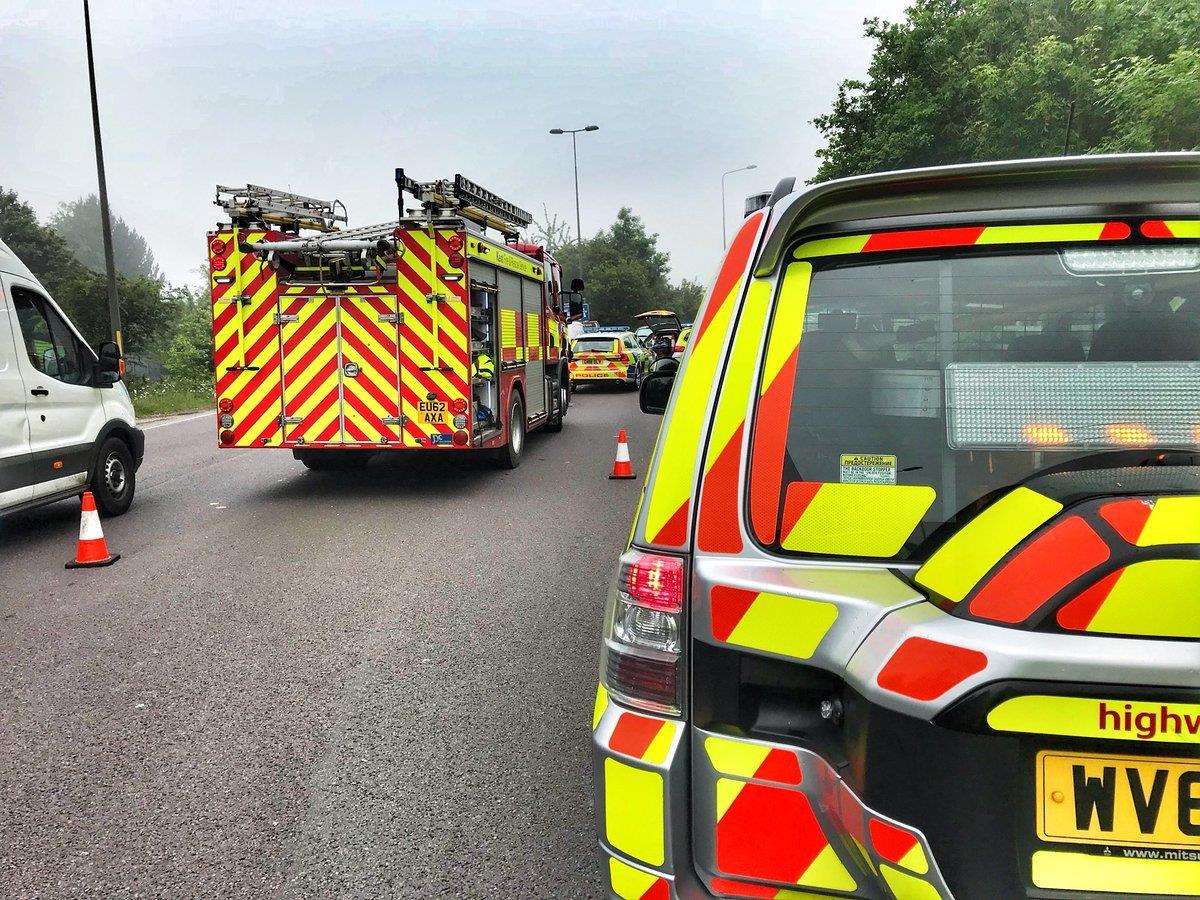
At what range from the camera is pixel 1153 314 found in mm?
1857

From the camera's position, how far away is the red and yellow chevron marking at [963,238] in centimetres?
187

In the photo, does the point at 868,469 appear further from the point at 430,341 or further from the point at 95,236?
the point at 95,236

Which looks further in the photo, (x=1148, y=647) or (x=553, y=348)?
(x=553, y=348)

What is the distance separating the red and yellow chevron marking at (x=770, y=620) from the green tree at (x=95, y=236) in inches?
6151

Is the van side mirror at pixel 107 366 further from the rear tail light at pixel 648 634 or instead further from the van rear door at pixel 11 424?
the rear tail light at pixel 648 634

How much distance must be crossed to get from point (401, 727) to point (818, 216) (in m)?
2.93

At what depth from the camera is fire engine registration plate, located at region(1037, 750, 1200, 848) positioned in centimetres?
151

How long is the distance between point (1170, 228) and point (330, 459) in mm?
10765

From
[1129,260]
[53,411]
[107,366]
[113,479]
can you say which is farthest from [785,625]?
[113,479]

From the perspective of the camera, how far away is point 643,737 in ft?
6.09

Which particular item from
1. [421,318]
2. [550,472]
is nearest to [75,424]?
[421,318]

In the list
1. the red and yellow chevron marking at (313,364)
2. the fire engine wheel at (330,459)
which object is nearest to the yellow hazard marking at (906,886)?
the red and yellow chevron marking at (313,364)

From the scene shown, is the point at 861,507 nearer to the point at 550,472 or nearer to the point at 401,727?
the point at 401,727

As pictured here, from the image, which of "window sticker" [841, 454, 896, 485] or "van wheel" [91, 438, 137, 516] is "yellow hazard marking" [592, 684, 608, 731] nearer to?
"window sticker" [841, 454, 896, 485]
